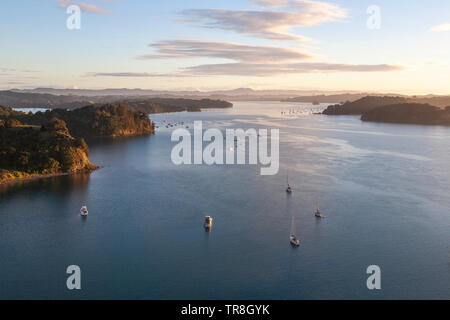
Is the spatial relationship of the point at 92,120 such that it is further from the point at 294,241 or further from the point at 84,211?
the point at 294,241

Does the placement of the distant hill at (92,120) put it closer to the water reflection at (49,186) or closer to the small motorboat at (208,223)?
the water reflection at (49,186)

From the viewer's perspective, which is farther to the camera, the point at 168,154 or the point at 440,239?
the point at 168,154

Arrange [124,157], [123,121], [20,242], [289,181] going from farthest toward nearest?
[123,121], [124,157], [289,181], [20,242]

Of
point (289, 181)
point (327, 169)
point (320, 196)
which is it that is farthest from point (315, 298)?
point (327, 169)

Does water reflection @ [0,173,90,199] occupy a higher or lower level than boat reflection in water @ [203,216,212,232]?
higher

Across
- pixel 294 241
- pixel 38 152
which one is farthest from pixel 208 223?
pixel 38 152

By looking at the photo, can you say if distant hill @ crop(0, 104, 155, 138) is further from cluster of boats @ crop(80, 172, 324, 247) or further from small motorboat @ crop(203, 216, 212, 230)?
small motorboat @ crop(203, 216, 212, 230)

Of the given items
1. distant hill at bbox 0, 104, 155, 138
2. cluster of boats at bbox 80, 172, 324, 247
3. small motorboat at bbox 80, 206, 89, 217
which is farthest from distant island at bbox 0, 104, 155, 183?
distant hill at bbox 0, 104, 155, 138

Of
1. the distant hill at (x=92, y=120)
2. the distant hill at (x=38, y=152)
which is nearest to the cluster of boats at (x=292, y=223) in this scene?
the distant hill at (x=38, y=152)

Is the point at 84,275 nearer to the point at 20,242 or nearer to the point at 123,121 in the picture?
the point at 20,242
